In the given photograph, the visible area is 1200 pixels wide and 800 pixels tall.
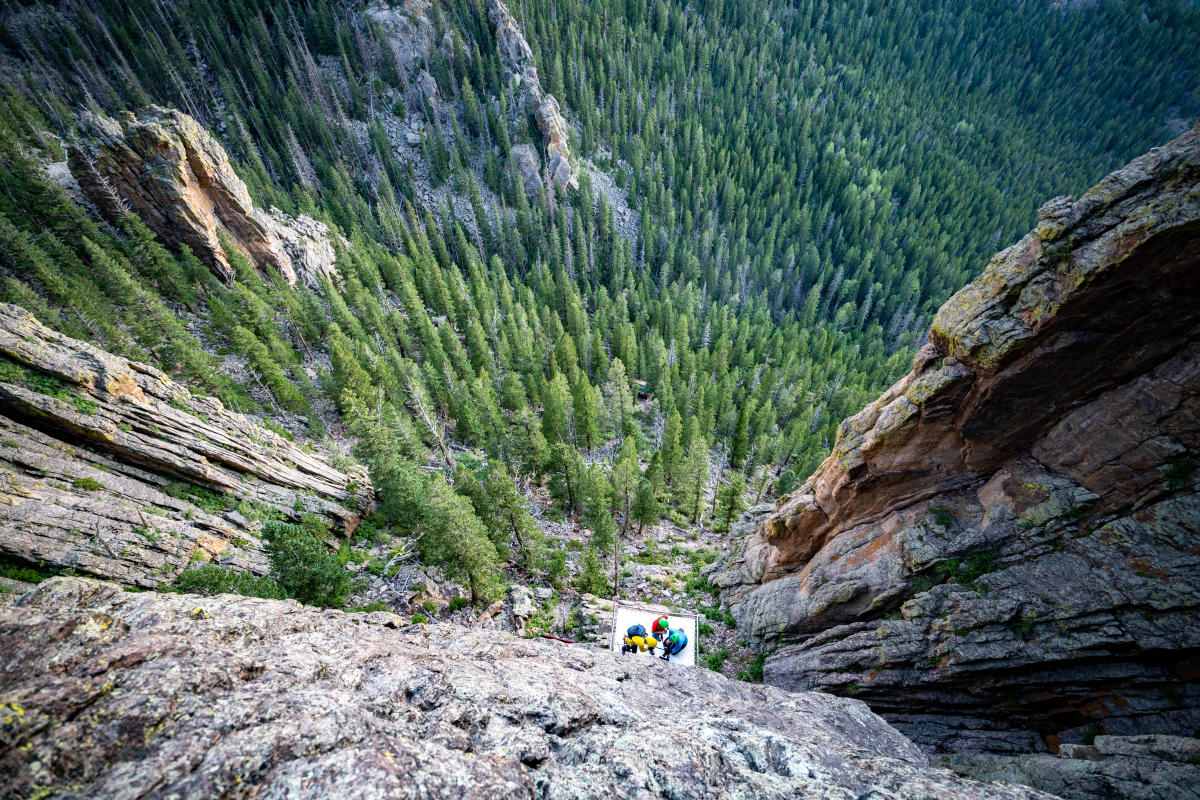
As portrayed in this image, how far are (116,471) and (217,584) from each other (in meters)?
10.4

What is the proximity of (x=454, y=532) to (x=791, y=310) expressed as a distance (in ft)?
335

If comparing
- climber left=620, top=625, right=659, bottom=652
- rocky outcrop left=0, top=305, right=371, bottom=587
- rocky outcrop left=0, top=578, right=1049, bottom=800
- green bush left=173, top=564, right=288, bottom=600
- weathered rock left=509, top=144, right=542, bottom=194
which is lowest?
rocky outcrop left=0, top=578, right=1049, bottom=800

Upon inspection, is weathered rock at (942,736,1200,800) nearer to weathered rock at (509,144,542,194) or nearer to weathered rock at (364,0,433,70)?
weathered rock at (509,144,542,194)

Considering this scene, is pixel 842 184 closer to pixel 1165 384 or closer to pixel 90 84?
pixel 1165 384

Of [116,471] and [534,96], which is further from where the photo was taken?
[534,96]

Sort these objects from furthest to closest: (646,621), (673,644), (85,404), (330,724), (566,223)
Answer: (566,223) < (646,621) < (673,644) < (85,404) < (330,724)

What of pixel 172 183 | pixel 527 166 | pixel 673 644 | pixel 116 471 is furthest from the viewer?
pixel 527 166

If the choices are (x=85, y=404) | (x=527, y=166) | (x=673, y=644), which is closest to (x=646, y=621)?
(x=673, y=644)

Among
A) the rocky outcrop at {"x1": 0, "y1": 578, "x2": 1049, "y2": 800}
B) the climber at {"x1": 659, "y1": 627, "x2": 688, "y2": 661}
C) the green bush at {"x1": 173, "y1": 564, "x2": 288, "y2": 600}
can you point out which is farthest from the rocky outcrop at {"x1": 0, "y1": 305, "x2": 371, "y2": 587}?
the climber at {"x1": 659, "y1": 627, "x2": 688, "y2": 661}

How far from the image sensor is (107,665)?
7.27 metres

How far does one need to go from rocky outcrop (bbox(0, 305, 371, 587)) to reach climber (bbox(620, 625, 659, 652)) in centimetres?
2057

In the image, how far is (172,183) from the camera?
45.0m

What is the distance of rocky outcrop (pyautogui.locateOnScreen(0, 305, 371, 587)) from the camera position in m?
16.8

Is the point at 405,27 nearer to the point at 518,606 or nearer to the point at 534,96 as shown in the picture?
the point at 534,96
